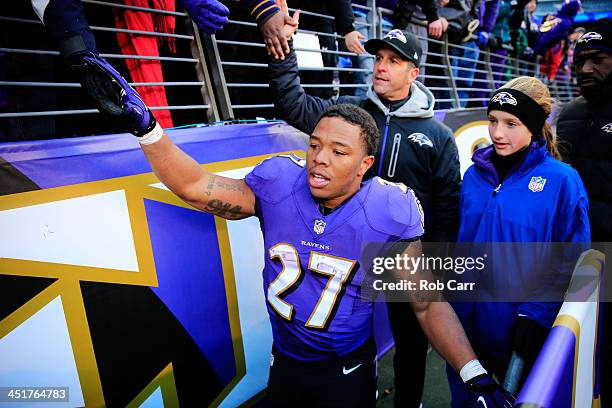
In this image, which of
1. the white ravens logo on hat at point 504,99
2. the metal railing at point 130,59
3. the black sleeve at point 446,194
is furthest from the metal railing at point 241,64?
the white ravens logo on hat at point 504,99

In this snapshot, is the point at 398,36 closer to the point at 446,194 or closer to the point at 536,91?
the point at 536,91

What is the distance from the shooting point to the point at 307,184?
6.39 feet

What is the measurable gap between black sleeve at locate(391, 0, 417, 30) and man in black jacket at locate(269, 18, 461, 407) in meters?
2.38

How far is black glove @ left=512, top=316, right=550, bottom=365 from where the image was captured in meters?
1.95

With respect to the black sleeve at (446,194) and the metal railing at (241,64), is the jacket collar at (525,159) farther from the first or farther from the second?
the metal railing at (241,64)

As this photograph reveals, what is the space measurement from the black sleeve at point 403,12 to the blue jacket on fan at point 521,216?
3111mm

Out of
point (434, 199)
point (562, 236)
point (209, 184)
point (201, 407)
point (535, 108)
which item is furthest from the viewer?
point (434, 199)

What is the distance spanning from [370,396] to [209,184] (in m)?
1.27

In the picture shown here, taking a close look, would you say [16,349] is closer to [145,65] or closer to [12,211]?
[12,211]

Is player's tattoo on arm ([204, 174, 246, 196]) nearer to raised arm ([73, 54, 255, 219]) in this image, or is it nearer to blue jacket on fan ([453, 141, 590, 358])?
raised arm ([73, 54, 255, 219])

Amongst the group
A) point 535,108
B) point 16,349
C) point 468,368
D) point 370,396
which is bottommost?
point 370,396

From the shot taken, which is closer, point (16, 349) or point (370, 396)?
point (16, 349)

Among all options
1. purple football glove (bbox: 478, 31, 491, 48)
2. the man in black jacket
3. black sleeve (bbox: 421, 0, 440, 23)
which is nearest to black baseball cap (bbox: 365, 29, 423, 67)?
the man in black jacket

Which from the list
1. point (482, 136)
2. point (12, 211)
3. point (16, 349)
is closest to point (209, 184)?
point (12, 211)
